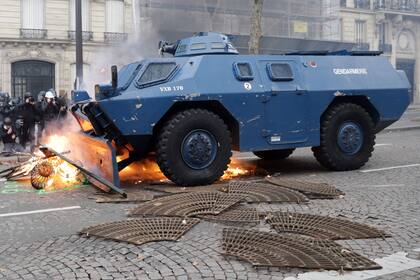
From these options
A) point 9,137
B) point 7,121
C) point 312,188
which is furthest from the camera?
point 9,137

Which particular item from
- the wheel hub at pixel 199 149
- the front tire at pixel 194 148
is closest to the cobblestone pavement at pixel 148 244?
the front tire at pixel 194 148

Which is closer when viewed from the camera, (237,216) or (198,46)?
(237,216)

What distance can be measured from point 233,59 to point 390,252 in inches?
178

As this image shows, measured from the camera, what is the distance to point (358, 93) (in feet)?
32.1

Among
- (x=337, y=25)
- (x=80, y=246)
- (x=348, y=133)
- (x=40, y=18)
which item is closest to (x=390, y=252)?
(x=80, y=246)

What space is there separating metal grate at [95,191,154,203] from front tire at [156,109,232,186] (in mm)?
630

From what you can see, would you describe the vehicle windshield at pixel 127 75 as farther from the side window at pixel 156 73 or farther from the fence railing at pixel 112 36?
the fence railing at pixel 112 36

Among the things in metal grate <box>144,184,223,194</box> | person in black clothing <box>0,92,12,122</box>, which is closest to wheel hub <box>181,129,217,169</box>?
metal grate <box>144,184,223,194</box>

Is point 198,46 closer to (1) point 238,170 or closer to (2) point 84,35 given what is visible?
(1) point 238,170

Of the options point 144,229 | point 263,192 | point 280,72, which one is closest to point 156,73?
point 280,72

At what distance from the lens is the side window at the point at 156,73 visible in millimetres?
8305

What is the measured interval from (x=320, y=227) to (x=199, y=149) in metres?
2.89

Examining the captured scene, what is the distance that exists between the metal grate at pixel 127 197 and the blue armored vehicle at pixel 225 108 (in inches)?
11.1

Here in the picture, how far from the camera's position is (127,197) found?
24.5 feet
